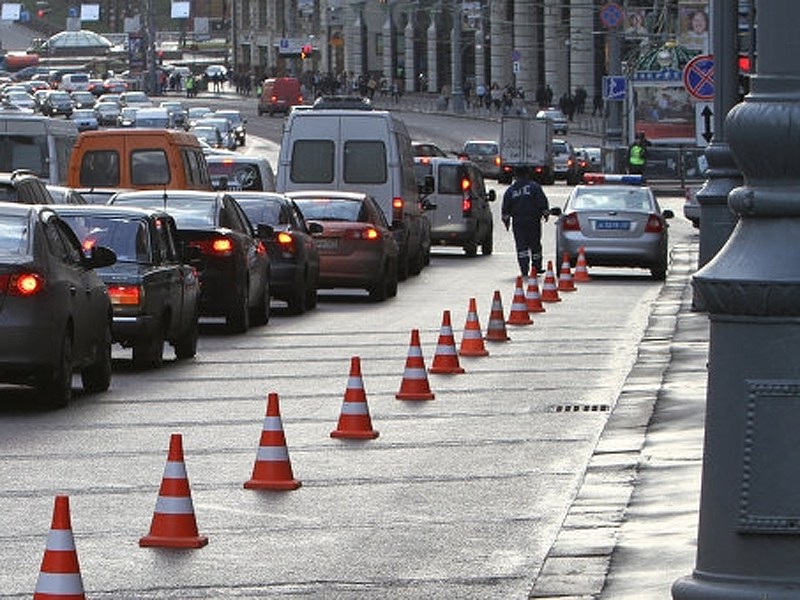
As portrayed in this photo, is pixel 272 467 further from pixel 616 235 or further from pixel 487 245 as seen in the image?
pixel 487 245

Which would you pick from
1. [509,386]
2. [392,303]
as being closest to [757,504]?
[509,386]

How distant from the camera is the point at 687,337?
25734 mm

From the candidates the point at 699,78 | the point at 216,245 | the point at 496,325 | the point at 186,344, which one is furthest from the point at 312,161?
the point at 186,344

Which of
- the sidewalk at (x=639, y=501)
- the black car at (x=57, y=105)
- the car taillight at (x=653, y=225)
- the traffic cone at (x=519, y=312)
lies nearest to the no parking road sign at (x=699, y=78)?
the car taillight at (x=653, y=225)

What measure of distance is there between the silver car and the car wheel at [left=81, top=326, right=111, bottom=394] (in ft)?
63.7

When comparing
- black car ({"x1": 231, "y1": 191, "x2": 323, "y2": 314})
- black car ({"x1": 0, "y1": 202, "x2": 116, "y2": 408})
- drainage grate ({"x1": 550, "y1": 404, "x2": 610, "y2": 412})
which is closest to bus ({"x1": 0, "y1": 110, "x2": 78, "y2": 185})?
black car ({"x1": 231, "y1": 191, "x2": 323, "y2": 314})

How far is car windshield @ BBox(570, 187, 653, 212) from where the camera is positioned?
3959cm

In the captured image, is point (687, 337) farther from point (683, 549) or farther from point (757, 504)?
point (757, 504)

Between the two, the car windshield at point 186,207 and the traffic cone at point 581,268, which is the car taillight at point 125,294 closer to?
the car windshield at point 186,207

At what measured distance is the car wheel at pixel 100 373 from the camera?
19750 mm

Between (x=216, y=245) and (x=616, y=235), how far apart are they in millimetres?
13305

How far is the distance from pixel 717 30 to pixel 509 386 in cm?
576

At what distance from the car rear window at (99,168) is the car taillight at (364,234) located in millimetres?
4737

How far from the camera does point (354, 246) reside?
33500mm
